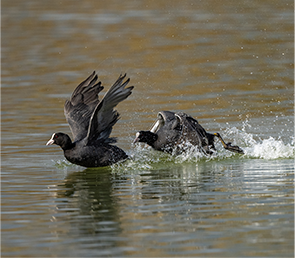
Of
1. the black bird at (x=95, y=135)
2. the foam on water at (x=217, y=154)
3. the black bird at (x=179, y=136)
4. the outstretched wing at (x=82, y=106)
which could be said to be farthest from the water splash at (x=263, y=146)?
→ the outstretched wing at (x=82, y=106)

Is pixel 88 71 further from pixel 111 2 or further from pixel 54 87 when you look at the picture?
A: pixel 111 2

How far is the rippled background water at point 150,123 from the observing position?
6.40 metres

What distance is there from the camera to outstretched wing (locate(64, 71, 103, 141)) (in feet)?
33.3

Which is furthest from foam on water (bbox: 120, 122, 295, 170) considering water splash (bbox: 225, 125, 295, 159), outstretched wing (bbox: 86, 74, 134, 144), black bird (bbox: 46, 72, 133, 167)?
outstretched wing (bbox: 86, 74, 134, 144)

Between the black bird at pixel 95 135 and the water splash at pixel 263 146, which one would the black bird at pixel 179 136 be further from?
the black bird at pixel 95 135

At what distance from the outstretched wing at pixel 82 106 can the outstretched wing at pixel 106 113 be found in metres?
0.41

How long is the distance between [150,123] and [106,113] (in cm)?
295

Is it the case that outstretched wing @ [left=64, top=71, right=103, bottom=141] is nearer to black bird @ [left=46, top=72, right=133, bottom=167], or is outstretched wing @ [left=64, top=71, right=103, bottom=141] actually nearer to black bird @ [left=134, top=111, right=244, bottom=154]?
black bird @ [left=46, top=72, right=133, bottom=167]

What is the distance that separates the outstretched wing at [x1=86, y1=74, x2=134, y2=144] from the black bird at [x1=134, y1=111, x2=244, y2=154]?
66 centimetres

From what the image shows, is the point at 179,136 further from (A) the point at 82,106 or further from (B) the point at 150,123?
(B) the point at 150,123

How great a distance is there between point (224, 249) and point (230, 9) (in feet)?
65.4

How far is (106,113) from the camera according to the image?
30.7 ft

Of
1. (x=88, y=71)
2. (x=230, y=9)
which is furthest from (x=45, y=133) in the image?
(x=230, y=9)

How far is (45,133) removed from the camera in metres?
11.9
